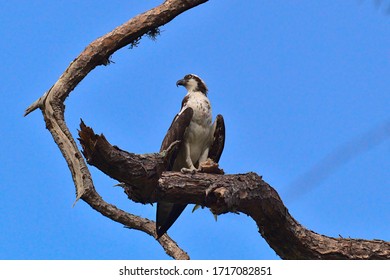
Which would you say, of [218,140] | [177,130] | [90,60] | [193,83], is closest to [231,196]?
[177,130]

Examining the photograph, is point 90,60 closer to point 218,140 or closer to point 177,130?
point 177,130

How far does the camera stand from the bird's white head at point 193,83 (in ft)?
34.5

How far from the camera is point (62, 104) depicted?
29.1 feet

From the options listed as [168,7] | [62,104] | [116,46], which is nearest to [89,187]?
[62,104]

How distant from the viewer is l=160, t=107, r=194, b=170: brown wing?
934 centimetres

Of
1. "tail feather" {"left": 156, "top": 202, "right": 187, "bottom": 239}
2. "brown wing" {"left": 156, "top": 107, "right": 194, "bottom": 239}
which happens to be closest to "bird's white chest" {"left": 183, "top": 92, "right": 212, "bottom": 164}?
"brown wing" {"left": 156, "top": 107, "right": 194, "bottom": 239}

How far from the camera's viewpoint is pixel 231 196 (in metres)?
7.57

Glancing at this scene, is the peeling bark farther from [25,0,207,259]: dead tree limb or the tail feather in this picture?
the tail feather

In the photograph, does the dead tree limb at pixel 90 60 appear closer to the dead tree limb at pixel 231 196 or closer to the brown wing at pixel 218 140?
the dead tree limb at pixel 231 196

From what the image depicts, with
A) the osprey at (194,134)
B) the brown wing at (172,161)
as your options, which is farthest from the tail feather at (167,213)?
the osprey at (194,134)

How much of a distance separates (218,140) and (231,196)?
2.57 meters

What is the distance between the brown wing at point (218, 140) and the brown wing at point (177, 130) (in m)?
0.43
